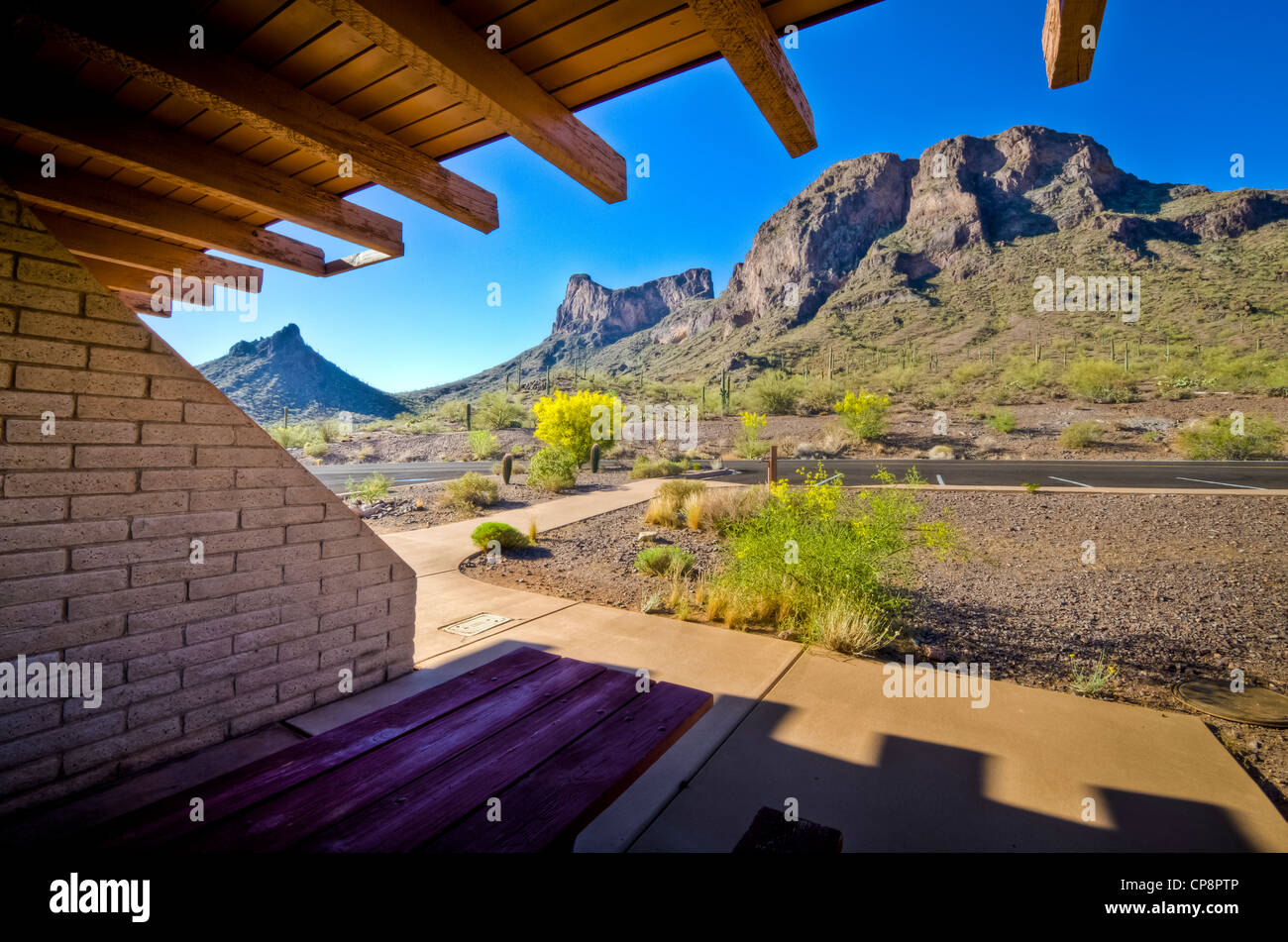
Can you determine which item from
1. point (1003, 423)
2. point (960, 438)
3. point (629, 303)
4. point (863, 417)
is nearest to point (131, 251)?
point (863, 417)

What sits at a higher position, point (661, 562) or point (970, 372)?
point (970, 372)

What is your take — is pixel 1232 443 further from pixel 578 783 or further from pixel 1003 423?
pixel 578 783

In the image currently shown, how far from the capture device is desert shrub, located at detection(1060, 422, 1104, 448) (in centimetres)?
1912

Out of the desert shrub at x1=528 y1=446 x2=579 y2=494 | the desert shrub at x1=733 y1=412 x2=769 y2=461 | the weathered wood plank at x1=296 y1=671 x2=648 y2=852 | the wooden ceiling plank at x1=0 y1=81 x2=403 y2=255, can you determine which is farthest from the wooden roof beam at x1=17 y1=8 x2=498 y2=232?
the desert shrub at x1=733 y1=412 x2=769 y2=461

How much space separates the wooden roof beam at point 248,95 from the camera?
165cm

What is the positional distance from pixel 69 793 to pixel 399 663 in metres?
1.41

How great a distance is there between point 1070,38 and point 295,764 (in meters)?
2.82

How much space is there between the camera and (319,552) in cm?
282

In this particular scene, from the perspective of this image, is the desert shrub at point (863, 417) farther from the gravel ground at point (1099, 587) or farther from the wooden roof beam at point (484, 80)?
the wooden roof beam at point (484, 80)

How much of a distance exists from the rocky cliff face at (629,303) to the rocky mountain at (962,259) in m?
18.0

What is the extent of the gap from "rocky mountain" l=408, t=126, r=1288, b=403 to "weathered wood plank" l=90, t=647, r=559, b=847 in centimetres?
4461

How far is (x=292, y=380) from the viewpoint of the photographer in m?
63.2

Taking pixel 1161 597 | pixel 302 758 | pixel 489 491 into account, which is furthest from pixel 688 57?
pixel 489 491

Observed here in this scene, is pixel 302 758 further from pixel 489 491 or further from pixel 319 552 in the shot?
pixel 489 491
